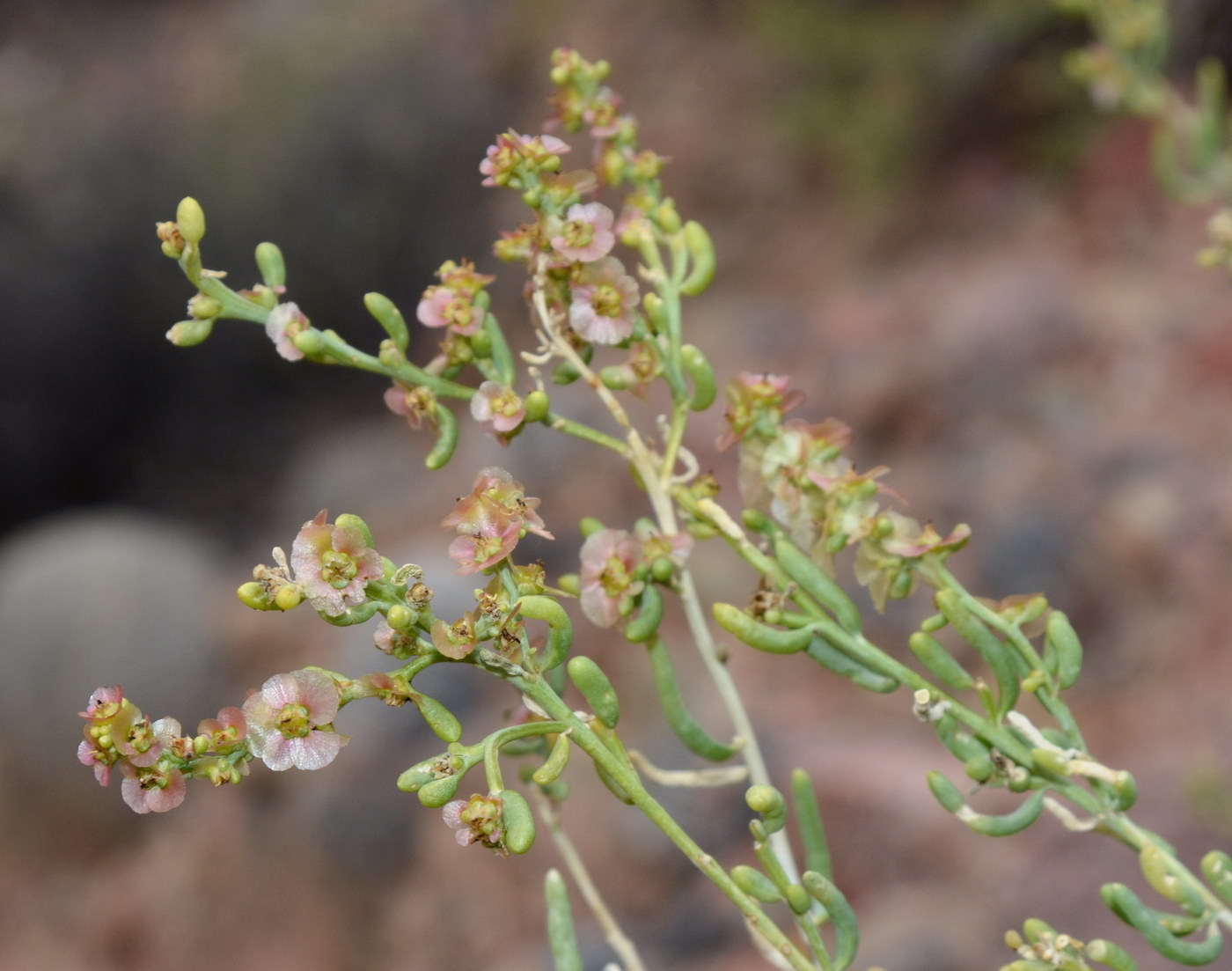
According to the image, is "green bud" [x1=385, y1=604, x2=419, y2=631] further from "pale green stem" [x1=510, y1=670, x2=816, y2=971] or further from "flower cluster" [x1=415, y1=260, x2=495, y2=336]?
"flower cluster" [x1=415, y1=260, x2=495, y2=336]

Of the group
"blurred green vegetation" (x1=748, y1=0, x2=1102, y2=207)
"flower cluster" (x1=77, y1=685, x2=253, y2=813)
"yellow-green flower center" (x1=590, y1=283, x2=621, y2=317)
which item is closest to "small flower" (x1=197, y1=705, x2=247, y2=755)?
"flower cluster" (x1=77, y1=685, x2=253, y2=813)

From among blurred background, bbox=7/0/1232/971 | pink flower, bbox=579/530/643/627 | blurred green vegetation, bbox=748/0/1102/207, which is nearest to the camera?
pink flower, bbox=579/530/643/627

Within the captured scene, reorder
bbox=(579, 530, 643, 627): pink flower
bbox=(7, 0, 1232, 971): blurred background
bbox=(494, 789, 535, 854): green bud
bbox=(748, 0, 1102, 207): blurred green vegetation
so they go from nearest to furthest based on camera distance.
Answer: bbox=(494, 789, 535, 854): green bud → bbox=(579, 530, 643, 627): pink flower → bbox=(7, 0, 1232, 971): blurred background → bbox=(748, 0, 1102, 207): blurred green vegetation

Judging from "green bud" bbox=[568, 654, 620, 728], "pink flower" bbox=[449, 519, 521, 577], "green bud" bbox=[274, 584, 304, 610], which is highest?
"pink flower" bbox=[449, 519, 521, 577]

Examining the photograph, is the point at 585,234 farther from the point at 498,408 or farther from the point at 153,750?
the point at 153,750

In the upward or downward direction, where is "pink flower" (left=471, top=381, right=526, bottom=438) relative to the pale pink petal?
upward

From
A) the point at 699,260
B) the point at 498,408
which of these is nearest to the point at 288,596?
the point at 498,408
